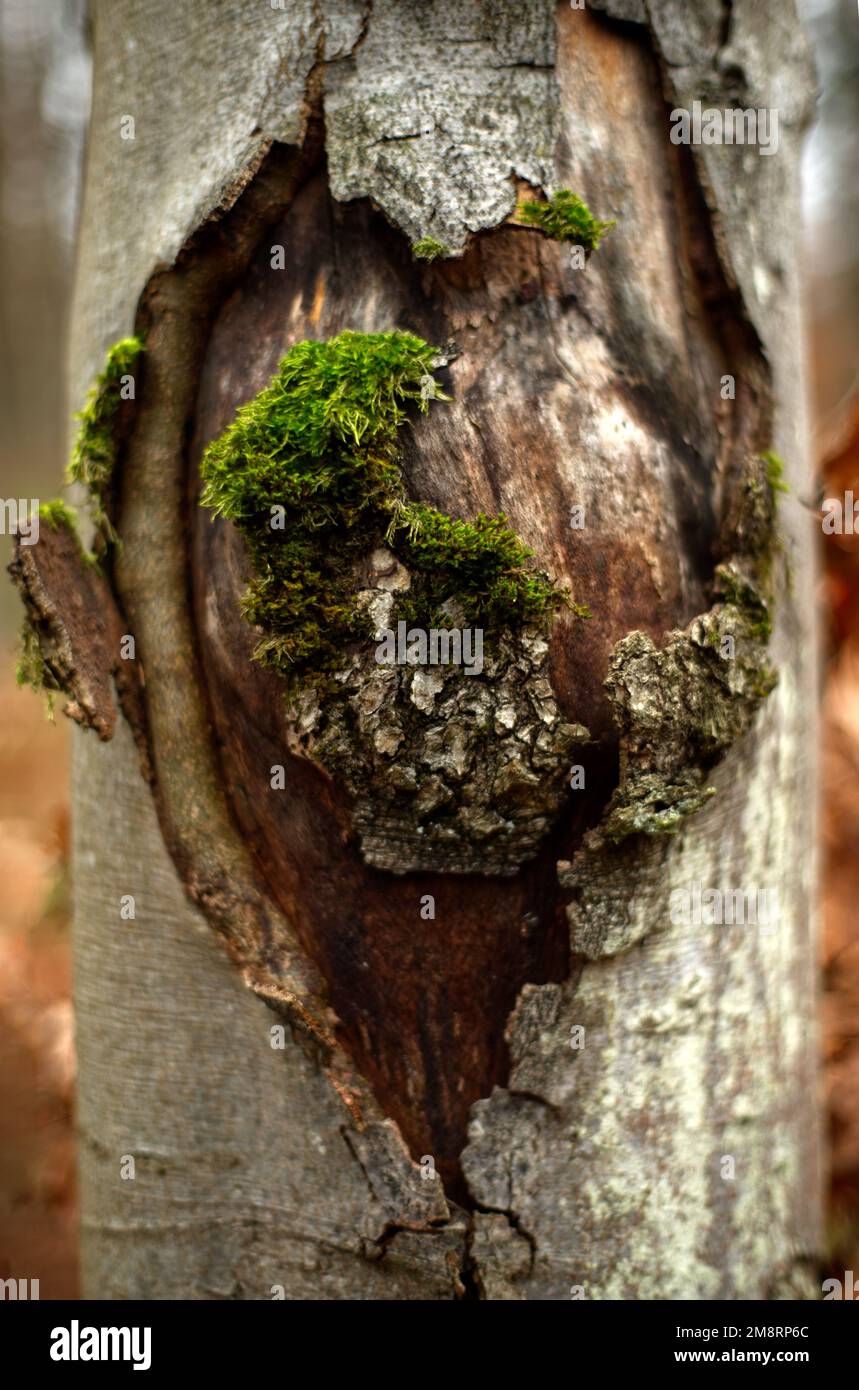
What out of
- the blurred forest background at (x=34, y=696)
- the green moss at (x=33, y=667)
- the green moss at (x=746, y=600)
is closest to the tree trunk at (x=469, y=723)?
the green moss at (x=746, y=600)

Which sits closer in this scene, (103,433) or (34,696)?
(103,433)

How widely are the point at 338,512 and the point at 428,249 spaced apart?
17.8 inches

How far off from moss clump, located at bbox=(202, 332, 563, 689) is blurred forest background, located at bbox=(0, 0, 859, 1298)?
708 millimetres

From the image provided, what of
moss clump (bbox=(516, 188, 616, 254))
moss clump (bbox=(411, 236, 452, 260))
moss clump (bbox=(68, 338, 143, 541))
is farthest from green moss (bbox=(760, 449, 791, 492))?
moss clump (bbox=(68, 338, 143, 541))

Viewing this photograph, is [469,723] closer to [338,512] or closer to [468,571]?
[468,571]

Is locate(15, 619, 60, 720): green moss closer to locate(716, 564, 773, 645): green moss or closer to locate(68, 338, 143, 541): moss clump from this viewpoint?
locate(68, 338, 143, 541): moss clump

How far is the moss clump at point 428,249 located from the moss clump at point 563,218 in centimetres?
15

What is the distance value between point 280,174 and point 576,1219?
6.28ft

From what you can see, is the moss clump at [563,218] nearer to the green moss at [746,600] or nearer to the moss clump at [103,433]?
the green moss at [746,600]

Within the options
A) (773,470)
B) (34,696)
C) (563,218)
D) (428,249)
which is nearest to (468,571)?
(428,249)

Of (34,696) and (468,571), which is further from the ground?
(34,696)

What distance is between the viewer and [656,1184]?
5.24 feet

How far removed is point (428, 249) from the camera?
142 centimetres

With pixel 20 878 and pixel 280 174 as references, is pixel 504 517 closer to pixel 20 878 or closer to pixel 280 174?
pixel 280 174
